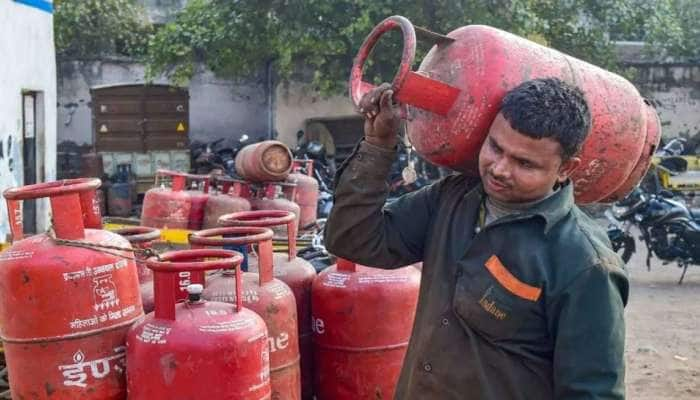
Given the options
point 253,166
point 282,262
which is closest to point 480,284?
point 282,262

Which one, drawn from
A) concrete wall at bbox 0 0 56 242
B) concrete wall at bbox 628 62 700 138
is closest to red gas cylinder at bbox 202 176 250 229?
concrete wall at bbox 0 0 56 242

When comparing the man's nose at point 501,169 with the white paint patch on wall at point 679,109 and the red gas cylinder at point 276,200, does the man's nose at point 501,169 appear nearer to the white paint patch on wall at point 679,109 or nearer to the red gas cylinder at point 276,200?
the red gas cylinder at point 276,200

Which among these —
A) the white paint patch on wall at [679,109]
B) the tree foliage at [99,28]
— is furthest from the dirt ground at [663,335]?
the tree foliage at [99,28]

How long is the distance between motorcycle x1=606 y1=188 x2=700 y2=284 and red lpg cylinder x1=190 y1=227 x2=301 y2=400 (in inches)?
240

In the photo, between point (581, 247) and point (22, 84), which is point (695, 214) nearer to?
point (22, 84)

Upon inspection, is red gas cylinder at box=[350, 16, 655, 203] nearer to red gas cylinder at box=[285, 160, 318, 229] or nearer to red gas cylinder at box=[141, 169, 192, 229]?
red gas cylinder at box=[141, 169, 192, 229]

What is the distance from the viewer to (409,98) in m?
2.14

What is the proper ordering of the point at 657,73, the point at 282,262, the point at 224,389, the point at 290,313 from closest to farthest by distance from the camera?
the point at 224,389, the point at 290,313, the point at 282,262, the point at 657,73

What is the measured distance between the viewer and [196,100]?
1580cm

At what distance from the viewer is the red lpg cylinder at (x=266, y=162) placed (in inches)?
290

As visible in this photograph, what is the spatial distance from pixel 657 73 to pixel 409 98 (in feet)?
46.8

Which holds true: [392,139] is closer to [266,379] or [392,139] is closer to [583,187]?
[583,187]

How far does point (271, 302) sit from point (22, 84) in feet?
22.7

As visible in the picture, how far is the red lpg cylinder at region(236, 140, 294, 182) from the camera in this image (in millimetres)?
7367
